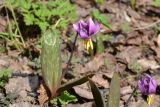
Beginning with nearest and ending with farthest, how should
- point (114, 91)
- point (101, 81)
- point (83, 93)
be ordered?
1. point (114, 91)
2. point (83, 93)
3. point (101, 81)

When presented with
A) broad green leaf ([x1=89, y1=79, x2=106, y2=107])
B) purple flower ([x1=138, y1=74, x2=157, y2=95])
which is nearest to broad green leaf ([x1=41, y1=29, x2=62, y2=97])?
broad green leaf ([x1=89, y1=79, x2=106, y2=107])

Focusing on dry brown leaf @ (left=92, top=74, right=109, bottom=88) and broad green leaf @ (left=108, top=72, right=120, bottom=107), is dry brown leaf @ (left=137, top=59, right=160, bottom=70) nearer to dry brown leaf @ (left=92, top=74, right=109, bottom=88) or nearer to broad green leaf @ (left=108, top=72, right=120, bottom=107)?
dry brown leaf @ (left=92, top=74, right=109, bottom=88)

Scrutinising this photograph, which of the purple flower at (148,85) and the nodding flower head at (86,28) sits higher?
the nodding flower head at (86,28)

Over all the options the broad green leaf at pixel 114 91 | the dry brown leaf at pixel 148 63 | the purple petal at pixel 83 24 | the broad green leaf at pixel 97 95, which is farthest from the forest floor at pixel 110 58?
the purple petal at pixel 83 24

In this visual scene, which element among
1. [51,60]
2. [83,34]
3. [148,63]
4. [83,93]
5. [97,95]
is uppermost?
[83,34]

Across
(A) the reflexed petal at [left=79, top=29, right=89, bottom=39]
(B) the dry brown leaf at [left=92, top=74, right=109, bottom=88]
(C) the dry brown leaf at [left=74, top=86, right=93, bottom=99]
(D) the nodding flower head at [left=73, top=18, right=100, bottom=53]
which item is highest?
(D) the nodding flower head at [left=73, top=18, right=100, bottom=53]

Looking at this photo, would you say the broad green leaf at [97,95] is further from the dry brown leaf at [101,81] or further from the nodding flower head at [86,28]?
the dry brown leaf at [101,81]

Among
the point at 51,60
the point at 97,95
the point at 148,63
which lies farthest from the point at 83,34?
the point at 148,63

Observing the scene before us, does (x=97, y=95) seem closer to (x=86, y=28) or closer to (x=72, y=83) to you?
(x=72, y=83)

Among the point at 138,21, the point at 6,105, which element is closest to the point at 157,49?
the point at 138,21

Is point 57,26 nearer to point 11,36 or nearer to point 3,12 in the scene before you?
point 11,36
